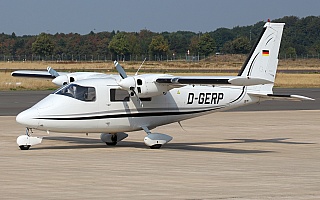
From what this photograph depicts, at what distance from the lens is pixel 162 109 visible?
78.3 feet

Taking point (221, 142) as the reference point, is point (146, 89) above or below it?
above

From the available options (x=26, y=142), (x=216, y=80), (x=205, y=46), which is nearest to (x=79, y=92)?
(x=26, y=142)

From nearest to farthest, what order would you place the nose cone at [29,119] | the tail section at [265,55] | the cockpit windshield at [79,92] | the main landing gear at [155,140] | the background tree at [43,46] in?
the nose cone at [29,119] → the cockpit windshield at [79,92] → the main landing gear at [155,140] → the tail section at [265,55] → the background tree at [43,46]

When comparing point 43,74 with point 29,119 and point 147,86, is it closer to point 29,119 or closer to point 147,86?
point 29,119

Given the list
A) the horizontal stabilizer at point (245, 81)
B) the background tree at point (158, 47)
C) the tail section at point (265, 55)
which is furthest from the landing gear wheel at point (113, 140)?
the background tree at point (158, 47)

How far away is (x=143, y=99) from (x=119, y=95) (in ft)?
2.63

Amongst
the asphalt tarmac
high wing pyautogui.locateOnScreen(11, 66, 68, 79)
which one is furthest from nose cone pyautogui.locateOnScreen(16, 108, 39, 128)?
high wing pyautogui.locateOnScreen(11, 66, 68, 79)

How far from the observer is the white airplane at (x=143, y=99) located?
72.4ft

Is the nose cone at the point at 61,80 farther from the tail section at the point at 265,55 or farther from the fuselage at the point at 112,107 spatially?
the tail section at the point at 265,55

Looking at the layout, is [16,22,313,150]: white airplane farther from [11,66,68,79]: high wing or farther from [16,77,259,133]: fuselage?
[11,66,68,79]: high wing

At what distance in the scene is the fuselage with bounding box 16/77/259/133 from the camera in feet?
72.8

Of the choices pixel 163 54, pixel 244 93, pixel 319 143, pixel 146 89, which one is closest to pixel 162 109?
pixel 146 89

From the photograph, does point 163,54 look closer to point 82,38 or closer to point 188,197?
point 82,38

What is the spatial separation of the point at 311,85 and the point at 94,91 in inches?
1975
